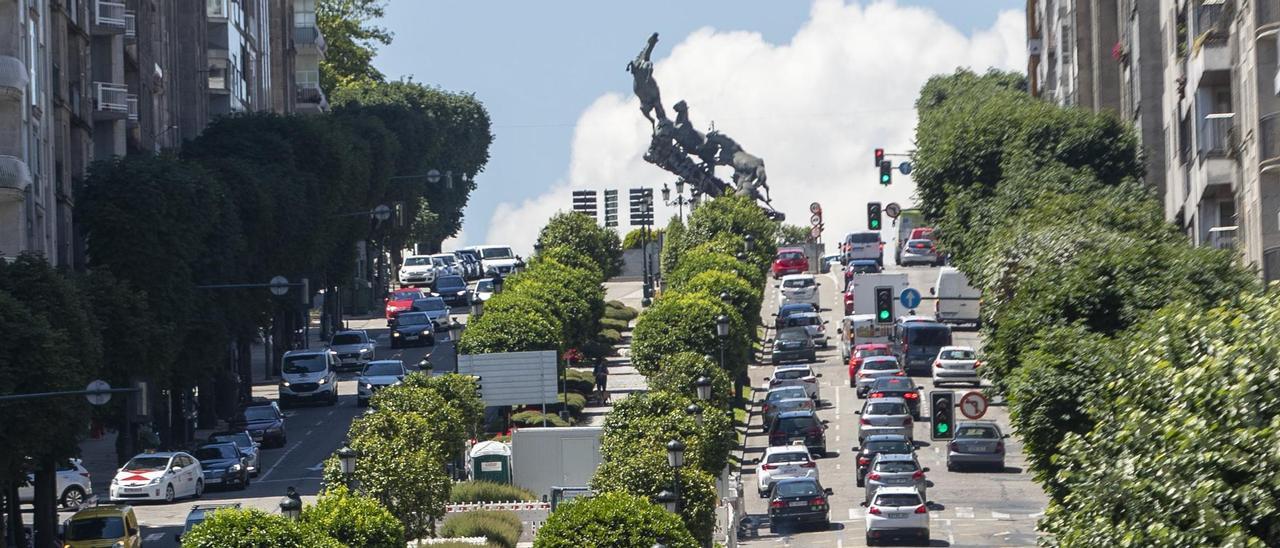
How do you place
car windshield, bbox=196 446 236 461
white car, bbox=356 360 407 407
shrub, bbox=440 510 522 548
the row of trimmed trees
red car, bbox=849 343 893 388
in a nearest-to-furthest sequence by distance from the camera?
the row of trimmed trees < shrub, bbox=440 510 522 548 < car windshield, bbox=196 446 236 461 < white car, bbox=356 360 407 407 < red car, bbox=849 343 893 388

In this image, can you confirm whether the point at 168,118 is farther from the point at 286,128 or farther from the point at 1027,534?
the point at 1027,534

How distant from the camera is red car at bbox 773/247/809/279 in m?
123

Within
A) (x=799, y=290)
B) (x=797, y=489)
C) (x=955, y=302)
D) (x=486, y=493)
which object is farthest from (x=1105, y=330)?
(x=799, y=290)

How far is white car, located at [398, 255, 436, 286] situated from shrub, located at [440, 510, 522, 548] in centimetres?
7125

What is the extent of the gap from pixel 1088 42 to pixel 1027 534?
1409 inches

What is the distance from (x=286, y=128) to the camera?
308 feet

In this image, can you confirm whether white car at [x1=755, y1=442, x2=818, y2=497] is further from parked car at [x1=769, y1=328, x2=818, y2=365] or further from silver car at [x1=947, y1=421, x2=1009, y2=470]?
parked car at [x1=769, y1=328, x2=818, y2=365]

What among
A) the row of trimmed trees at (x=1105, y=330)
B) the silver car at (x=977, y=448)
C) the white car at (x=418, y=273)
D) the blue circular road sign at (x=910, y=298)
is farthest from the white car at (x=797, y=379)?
the white car at (x=418, y=273)

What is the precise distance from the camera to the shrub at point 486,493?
5869 centimetres

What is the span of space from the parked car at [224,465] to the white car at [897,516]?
18213mm

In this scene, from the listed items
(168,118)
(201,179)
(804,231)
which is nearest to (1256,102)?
(201,179)

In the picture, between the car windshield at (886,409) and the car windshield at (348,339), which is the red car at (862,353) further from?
the car windshield at (348,339)

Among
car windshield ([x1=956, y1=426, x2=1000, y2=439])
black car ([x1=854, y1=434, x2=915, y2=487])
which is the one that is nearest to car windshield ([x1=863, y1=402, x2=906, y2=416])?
car windshield ([x1=956, y1=426, x2=1000, y2=439])

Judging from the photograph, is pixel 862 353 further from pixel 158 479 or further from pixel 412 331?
pixel 158 479
